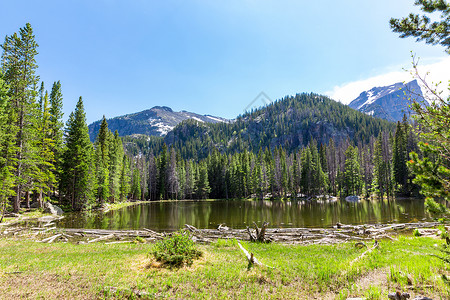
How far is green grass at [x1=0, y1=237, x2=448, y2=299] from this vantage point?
795 cm

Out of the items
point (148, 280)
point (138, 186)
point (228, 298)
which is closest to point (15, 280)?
point (148, 280)

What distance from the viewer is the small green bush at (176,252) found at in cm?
1054

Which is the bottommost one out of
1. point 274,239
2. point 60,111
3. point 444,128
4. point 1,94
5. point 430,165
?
point 274,239

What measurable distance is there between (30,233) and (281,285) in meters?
23.3

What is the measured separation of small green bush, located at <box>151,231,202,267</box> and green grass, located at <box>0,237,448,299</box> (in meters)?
0.37

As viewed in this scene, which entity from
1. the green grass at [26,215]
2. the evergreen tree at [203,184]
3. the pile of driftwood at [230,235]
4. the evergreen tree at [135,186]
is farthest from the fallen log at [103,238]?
the evergreen tree at [203,184]

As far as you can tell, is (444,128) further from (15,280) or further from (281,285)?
(15,280)

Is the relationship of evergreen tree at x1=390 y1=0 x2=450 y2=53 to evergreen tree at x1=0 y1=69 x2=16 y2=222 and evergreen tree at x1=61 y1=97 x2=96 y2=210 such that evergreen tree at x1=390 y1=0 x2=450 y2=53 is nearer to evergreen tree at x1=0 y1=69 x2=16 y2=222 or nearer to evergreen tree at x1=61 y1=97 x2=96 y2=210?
evergreen tree at x1=0 y1=69 x2=16 y2=222

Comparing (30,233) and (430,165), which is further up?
(430,165)

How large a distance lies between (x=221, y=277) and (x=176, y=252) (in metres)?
2.69

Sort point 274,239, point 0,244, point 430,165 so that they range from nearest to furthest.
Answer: point 430,165
point 0,244
point 274,239

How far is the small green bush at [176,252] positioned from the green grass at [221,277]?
14.7 inches

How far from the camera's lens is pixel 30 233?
20922 mm

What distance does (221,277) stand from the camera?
30.4ft
